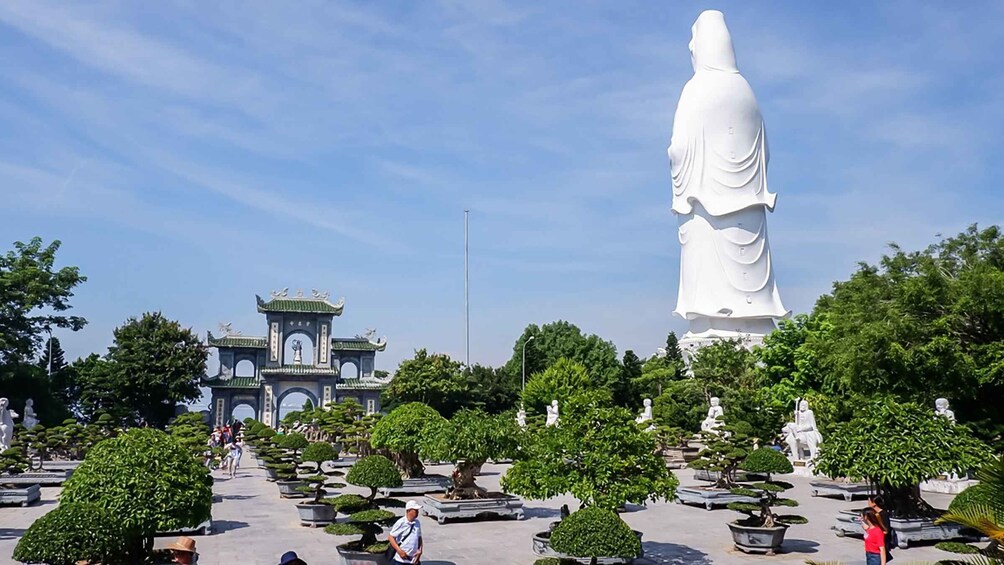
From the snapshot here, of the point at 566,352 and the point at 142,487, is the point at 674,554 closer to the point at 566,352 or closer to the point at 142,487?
the point at 142,487

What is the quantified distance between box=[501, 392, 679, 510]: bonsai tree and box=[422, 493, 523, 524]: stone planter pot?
376cm

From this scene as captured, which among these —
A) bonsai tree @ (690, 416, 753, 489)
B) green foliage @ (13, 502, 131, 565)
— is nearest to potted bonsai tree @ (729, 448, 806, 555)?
bonsai tree @ (690, 416, 753, 489)

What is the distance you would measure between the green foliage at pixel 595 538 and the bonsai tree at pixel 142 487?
4011mm

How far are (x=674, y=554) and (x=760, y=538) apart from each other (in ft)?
4.09

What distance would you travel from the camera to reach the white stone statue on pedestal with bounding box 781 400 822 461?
23.0 meters

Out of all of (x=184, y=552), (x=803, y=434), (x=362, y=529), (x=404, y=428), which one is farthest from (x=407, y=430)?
(x=803, y=434)

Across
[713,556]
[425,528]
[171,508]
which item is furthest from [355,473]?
[713,556]

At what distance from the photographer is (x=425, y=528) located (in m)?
14.3

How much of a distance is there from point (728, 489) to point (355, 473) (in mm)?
8608

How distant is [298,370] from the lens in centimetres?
4619

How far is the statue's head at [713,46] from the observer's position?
47812 mm

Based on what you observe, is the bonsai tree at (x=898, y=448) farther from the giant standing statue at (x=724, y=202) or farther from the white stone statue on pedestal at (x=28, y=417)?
the giant standing statue at (x=724, y=202)

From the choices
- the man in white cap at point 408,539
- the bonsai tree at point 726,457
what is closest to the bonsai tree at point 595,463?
the man in white cap at point 408,539

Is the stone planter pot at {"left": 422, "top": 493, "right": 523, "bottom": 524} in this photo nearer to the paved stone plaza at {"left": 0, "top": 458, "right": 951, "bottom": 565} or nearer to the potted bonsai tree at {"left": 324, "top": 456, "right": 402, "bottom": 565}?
the paved stone plaza at {"left": 0, "top": 458, "right": 951, "bottom": 565}
